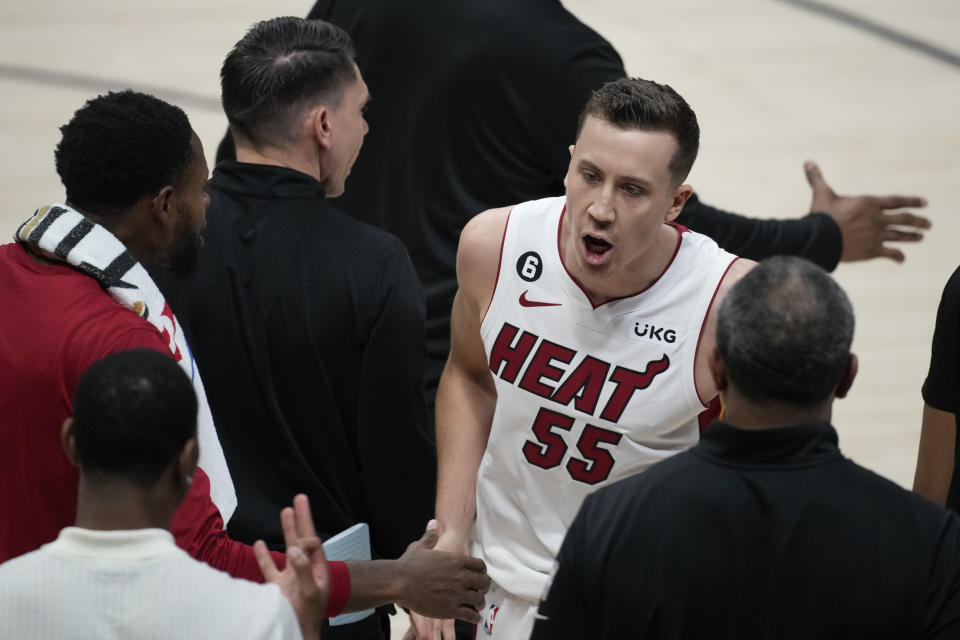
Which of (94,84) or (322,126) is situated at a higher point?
(322,126)

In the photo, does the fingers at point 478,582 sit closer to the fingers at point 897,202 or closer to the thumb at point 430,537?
the thumb at point 430,537

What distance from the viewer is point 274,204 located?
3209 mm

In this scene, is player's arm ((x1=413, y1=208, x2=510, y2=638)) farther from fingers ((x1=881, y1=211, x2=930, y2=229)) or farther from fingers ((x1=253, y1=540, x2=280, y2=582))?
fingers ((x1=881, y1=211, x2=930, y2=229))

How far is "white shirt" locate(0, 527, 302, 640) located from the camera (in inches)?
77.9

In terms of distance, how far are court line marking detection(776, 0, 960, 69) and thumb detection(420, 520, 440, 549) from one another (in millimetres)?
6254

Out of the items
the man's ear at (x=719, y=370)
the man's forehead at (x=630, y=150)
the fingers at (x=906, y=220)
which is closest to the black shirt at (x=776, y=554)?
the man's ear at (x=719, y=370)

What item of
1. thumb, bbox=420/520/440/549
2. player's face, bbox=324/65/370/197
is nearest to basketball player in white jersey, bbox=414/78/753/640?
thumb, bbox=420/520/440/549

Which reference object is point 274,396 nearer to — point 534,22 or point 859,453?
point 534,22

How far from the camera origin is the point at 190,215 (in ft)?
9.16

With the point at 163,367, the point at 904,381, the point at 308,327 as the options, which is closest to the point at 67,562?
the point at 163,367

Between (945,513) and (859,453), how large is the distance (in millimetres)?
3471

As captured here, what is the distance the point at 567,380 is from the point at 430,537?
17.8 inches

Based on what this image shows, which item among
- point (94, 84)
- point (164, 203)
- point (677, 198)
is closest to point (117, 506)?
point (164, 203)

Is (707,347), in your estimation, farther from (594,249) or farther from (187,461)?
(187,461)
